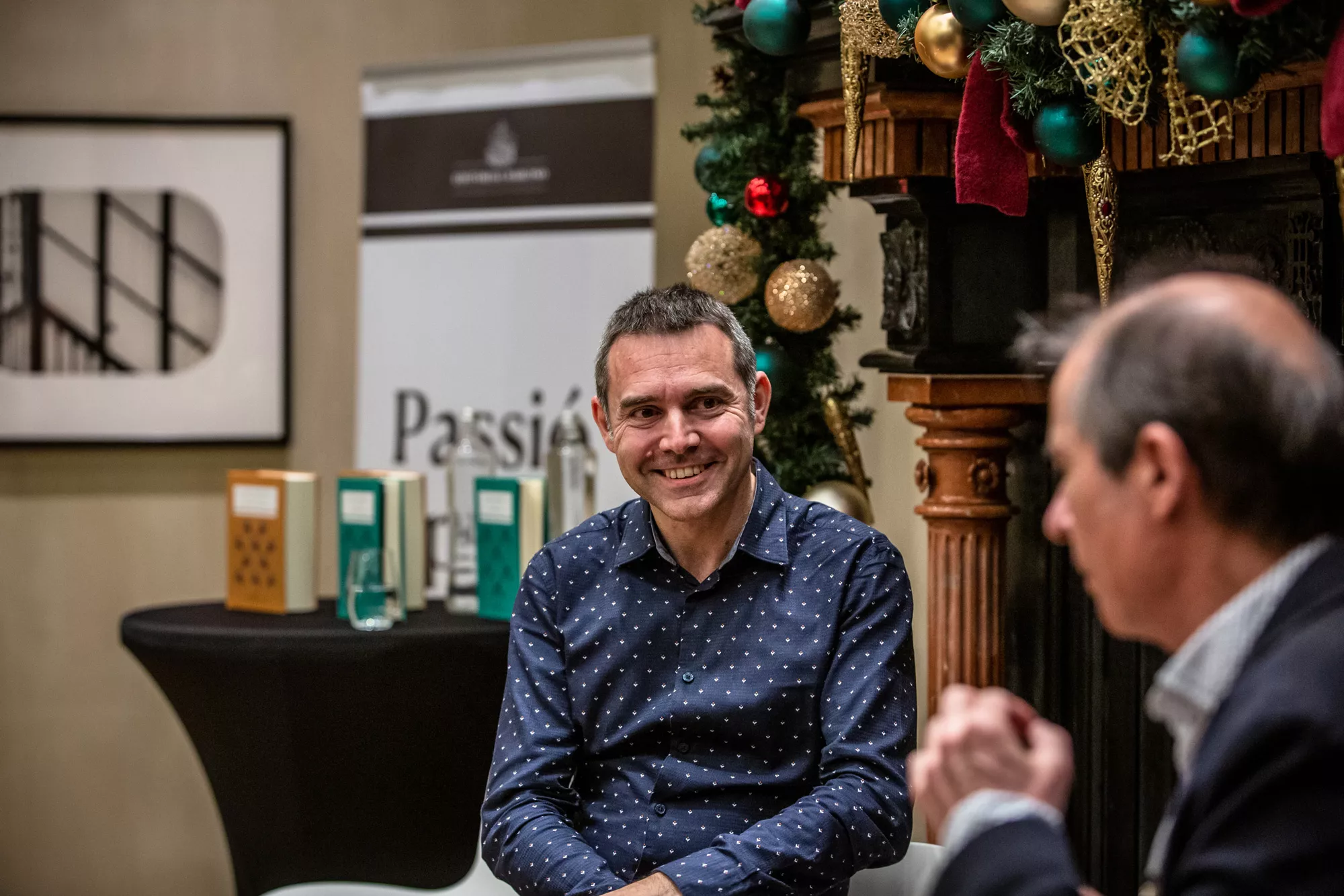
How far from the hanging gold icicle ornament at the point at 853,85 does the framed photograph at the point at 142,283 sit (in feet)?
7.93

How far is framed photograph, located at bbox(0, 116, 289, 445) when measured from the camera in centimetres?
432

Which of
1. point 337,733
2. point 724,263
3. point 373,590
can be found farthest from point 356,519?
point 724,263

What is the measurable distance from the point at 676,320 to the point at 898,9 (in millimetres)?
564

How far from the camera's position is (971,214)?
2473 mm

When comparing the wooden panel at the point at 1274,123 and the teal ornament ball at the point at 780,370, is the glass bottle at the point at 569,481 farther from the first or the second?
the wooden panel at the point at 1274,123

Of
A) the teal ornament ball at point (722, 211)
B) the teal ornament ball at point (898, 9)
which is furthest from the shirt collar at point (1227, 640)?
the teal ornament ball at point (722, 211)

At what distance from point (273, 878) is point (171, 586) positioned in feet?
5.53

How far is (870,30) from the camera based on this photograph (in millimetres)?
2219

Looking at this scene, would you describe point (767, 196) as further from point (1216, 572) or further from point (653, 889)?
point (1216, 572)

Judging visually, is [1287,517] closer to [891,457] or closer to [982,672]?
[982,672]

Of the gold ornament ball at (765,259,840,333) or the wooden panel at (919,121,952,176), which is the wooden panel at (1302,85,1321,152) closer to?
the wooden panel at (919,121,952,176)

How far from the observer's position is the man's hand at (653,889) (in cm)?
178

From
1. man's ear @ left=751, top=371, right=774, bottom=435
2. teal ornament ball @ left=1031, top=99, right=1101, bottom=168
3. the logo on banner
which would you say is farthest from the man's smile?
the logo on banner

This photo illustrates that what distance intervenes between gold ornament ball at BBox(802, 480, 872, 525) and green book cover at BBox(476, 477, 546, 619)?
58cm
